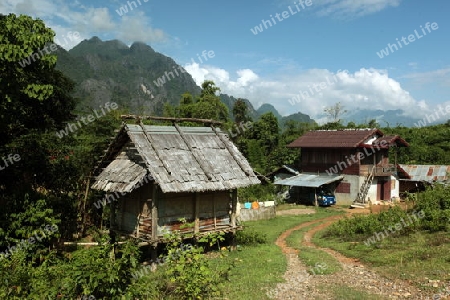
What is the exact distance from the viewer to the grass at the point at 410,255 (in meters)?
11.5

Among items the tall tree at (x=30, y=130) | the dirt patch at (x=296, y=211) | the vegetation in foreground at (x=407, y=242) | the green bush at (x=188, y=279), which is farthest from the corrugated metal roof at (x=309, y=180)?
the green bush at (x=188, y=279)

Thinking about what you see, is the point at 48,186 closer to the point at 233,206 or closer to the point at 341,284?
the point at 233,206

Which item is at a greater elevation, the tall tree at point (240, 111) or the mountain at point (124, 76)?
the mountain at point (124, 76)

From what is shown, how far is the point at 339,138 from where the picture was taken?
36.9 m

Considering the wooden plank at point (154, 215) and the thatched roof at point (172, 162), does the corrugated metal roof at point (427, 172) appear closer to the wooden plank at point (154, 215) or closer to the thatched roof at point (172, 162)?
the thatched roof at point (172, 162)

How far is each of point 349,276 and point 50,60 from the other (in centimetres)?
1202

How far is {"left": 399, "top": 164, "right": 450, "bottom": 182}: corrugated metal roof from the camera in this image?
35.2 meters

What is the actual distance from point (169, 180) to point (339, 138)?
26.8 meters

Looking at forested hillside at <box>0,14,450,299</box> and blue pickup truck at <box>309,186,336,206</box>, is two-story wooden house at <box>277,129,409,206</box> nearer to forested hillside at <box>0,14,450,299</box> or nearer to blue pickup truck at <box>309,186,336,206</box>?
blue pickup truck at <box>309,186,336,206</box>

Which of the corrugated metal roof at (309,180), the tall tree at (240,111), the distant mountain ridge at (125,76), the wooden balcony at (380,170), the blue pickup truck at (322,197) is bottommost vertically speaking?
the blue pickup truck at (322,197)

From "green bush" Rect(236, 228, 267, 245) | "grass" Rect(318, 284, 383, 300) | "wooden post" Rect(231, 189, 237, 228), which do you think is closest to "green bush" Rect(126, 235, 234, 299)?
"grass" Rect(318, 284, 383, 300)

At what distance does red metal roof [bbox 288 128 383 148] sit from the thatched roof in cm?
2102

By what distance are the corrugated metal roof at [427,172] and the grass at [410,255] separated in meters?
21.7

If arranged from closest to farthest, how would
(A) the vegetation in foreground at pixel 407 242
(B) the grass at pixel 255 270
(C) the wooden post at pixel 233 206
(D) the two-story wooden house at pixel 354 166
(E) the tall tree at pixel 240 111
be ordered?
(B) the grass at pixel 255 270, (A) the vegetation in foreground at pixel 407 242, (C) the wooden post at pixel 233 206, (D) the two-story wooden house at pixel 354 166, (E) the tall tree at pixel 240 111
